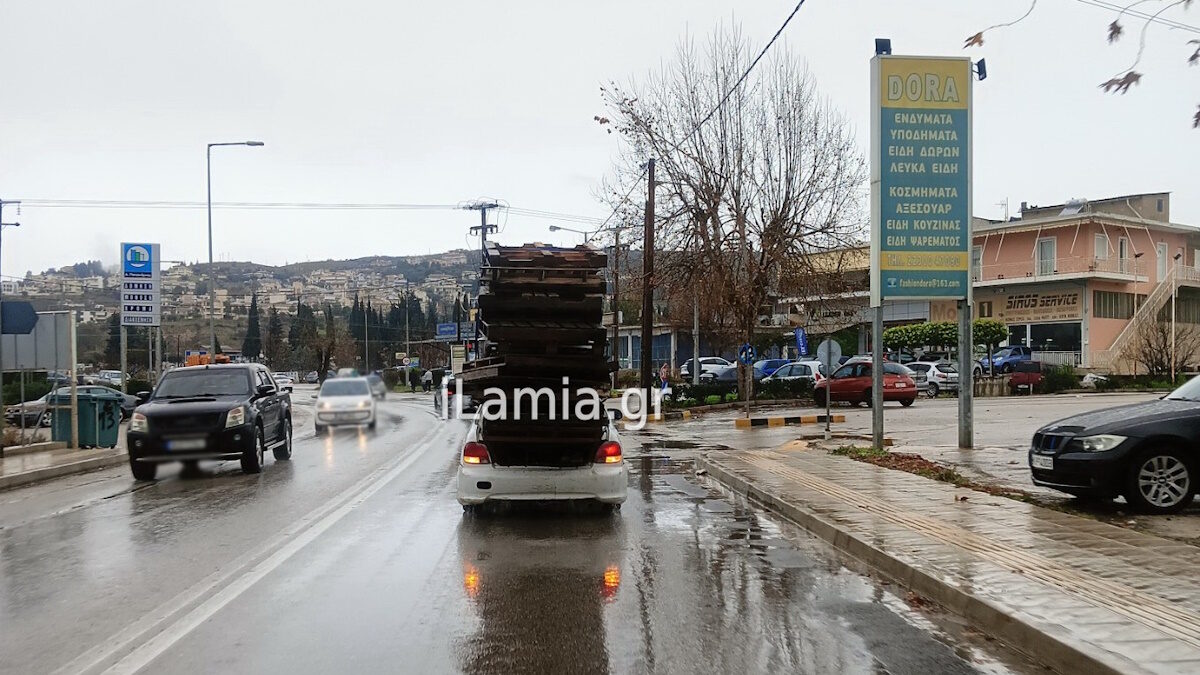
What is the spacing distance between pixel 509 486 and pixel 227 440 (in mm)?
6599

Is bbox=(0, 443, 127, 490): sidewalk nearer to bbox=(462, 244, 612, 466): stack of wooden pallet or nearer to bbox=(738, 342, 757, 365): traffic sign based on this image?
bbox=(462, 244, 612, 466): stack of wooden pallet

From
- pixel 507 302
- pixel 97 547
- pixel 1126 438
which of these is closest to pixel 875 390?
pixel 1126 438

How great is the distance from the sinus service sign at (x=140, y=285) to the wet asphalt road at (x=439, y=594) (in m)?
14.1

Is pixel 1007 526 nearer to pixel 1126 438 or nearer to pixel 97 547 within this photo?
pixel 1126 438

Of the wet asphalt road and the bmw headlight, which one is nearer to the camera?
the wet asphalt road

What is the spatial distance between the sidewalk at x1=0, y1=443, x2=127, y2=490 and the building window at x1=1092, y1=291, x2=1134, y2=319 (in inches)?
1846

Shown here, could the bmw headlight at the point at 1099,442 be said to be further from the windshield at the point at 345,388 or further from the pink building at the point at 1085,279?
the pink building at the point at 1085,279

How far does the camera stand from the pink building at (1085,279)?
4894cm

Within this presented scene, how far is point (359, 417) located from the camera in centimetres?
2291

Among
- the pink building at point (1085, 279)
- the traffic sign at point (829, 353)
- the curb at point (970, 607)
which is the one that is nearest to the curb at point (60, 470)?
the curb at point (970, 607)

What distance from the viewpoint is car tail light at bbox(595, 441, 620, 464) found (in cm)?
1033

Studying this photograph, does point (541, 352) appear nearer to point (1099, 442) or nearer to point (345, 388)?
point (1099, 442)

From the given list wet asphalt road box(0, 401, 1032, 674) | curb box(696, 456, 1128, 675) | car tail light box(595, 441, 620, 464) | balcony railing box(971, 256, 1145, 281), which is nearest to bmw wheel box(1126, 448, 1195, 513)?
curb box(696, 456, 1128, 675)

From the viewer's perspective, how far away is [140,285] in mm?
25172
